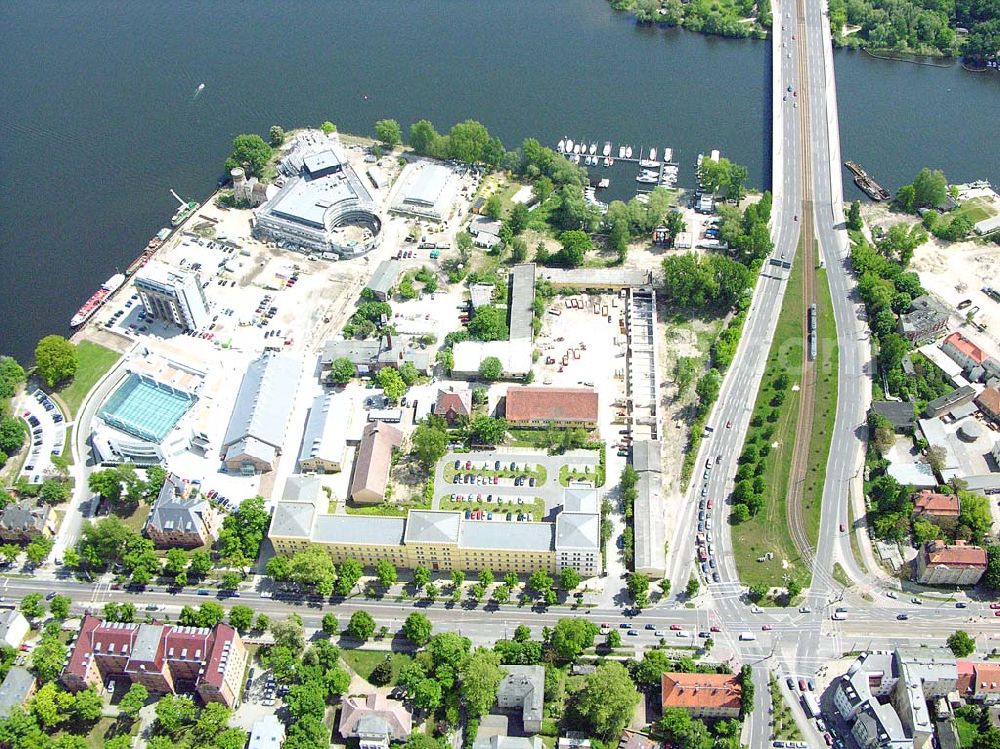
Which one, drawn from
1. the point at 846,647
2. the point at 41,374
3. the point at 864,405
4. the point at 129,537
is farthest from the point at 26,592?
the point at 864,405

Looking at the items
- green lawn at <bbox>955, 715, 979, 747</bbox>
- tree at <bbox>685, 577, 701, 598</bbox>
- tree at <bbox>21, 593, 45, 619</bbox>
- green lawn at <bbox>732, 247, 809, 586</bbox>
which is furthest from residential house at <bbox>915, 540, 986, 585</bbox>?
tree at <bbox>21, 593, 45, 619</bbox>

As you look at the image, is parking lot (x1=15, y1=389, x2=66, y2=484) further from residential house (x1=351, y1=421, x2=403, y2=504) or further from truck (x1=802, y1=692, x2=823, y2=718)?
truck (x1=802, y1=692, x2=823, y2=718)

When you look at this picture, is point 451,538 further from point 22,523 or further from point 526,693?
point 22,523

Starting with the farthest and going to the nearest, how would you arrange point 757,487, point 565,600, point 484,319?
1. point 484,319
2. point 757,487
3. point 565,600

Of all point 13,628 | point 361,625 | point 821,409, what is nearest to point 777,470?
point 821,409

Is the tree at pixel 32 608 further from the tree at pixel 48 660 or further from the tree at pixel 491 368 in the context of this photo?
the tree at pixel 491 368

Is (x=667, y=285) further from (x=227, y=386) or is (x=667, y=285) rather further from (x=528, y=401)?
(x=227, y=386)
